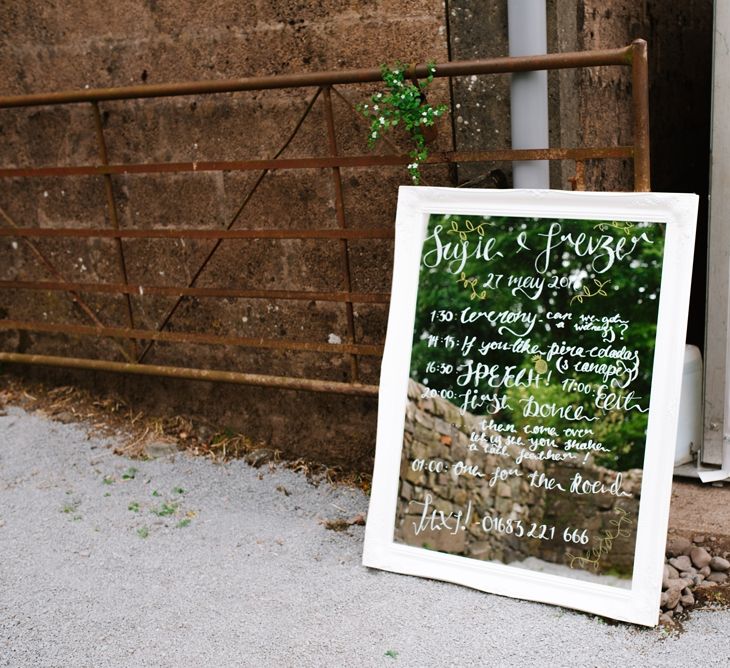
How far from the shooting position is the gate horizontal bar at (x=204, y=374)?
354 centimetres

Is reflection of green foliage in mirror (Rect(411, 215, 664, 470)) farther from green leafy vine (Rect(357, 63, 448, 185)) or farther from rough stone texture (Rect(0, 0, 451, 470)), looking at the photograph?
rough stone texture (Rect(0, 0, 451, 470))

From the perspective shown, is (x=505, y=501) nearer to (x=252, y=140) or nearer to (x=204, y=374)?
(x=204, y=374)

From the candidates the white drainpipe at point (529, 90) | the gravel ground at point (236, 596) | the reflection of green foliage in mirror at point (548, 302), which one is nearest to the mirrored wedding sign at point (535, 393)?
the reflection of green foliage in mirror at point (548, 302)

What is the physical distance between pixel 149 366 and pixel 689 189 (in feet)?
10.3

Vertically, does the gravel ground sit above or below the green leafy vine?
below

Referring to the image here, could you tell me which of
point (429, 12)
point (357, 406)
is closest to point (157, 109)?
point (429, 12)

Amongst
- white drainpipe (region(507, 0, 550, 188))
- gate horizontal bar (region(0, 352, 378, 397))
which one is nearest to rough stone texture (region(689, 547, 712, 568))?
gate horizontal bar (region(0, 352, 378, 397))

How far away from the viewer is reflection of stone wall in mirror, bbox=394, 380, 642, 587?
269 cm

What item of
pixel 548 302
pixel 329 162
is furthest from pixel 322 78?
pixel 548 302

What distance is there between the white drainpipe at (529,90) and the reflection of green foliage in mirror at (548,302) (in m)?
0.40

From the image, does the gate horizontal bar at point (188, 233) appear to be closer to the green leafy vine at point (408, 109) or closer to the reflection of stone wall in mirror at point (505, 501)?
the green leafy vine at point (408, 109)

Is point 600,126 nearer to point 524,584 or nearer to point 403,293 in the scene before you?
point 403,293

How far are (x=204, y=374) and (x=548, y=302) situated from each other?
1.68m

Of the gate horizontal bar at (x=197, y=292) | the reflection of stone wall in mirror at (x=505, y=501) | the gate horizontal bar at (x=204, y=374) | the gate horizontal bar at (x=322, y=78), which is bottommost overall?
the reflection of stone wall in mirror at (x=505, y=501)
